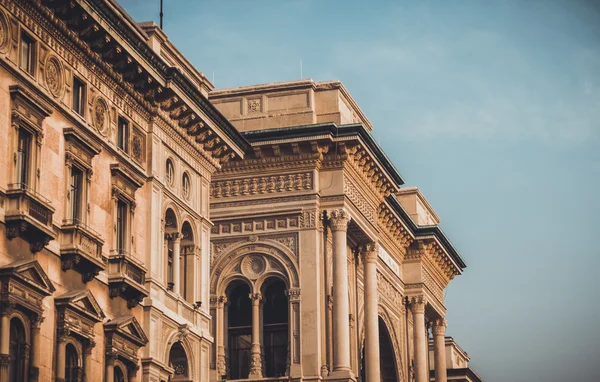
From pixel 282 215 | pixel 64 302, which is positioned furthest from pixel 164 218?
pixel 282 215

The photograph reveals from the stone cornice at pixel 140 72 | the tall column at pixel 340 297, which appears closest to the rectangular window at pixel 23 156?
the stone cornice at pixel 140 72

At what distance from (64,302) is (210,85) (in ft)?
54.5

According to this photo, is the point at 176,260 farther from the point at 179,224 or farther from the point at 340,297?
the point at 340,297

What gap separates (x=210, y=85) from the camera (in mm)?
55219

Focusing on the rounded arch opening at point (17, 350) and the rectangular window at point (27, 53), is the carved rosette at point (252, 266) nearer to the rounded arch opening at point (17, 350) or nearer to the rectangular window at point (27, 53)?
the rectangular window at point (27, 53)

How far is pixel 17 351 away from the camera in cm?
3850

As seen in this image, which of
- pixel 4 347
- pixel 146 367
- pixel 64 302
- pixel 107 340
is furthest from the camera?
pixel 146 367

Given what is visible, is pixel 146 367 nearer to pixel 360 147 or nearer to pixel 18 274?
pixel 18 274

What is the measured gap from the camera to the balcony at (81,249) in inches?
1619

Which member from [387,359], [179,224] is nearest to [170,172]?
[179,224]

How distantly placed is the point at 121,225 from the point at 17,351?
27.6 feet

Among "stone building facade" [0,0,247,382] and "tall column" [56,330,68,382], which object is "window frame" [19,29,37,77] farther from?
"tall column" [56,330,68,382]

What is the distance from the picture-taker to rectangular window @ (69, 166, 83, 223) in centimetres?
4256

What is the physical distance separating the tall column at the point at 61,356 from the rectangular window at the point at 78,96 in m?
6.91
